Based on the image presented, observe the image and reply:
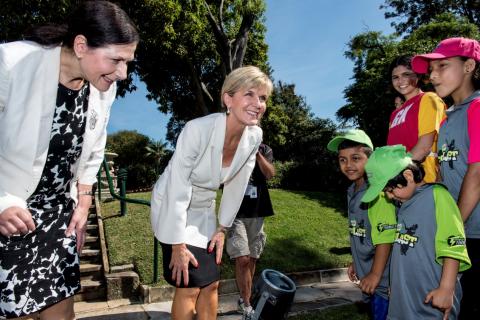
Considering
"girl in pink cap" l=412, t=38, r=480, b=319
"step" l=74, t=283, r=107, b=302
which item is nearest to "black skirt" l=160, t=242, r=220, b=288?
"girl in pink cap" l=412, t=38, r=480, b=319

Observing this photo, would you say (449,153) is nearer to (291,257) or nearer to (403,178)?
(403,178)

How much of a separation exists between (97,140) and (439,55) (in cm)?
234

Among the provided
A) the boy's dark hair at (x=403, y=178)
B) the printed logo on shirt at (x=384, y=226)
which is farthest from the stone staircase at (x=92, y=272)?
the boy's dark hair at (x=403, y=178)

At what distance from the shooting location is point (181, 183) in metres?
2.40

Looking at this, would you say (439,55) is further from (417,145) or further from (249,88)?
(249,88)

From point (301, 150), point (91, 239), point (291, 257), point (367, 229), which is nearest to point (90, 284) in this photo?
point (91, 239)

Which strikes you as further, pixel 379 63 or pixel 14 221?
pixel 379 63

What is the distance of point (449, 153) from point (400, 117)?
873 millimetres

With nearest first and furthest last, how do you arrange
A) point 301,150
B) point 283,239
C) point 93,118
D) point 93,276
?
point 93,118 → point 93,276 → point 283,239 → point 301,150

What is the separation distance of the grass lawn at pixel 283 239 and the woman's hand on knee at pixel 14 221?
3.35 metres

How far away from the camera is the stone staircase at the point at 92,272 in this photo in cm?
496

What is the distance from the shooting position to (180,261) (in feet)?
7.72

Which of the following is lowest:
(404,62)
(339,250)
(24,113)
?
(339,250)

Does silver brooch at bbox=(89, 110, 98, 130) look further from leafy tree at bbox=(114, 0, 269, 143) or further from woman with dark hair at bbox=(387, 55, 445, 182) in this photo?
leafy tree at bbox=(114, 0, 269, 143)
